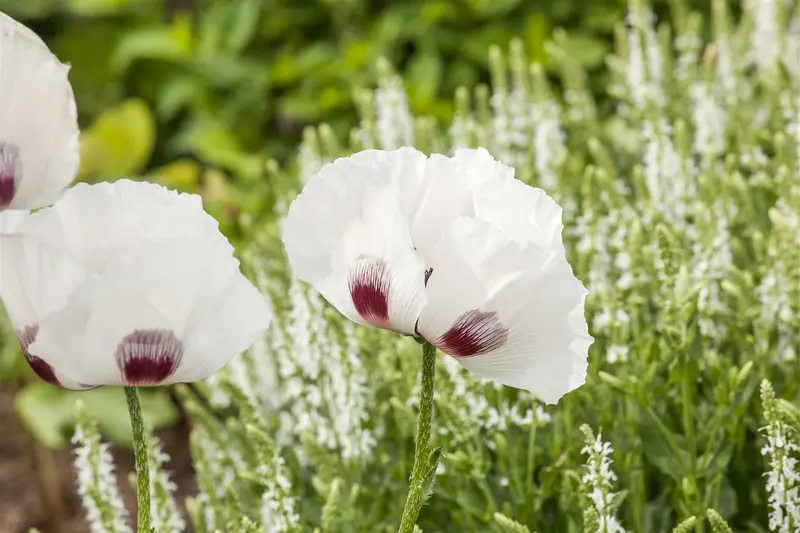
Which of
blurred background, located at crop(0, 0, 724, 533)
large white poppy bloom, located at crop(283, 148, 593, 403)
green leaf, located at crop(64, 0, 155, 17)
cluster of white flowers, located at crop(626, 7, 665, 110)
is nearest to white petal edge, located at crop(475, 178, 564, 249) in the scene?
large white poppy bloom, located at crop(283, 148, 593, 403)

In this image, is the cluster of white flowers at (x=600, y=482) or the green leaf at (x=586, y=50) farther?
the green leaf at (x=586, y=50)

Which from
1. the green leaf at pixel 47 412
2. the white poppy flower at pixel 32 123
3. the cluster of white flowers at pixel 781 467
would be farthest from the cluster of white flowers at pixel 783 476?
the green leaf at pixel 47 412

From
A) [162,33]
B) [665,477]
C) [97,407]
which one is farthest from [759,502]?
[162,33]

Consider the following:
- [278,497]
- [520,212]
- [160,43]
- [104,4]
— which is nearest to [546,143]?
[278,497]

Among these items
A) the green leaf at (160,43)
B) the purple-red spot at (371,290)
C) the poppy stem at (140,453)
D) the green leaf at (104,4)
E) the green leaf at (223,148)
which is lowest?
the poppy stem at (140,453)

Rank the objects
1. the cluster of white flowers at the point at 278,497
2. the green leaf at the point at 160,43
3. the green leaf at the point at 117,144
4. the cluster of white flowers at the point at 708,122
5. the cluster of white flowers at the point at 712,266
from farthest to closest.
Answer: the green leaf at the point at 160,43, the green leaf at the point at 117,144, the cluster of white flowers at the point at 708,122, the cluster of white flowers at the point at 712,266, the cluster of white flowers at the point at 278,497

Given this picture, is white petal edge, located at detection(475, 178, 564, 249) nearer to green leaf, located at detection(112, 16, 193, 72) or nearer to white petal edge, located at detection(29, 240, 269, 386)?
white petal edge, located at detection(29, 240, 269, 386)

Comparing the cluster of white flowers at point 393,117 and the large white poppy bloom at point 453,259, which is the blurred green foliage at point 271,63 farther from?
the large white poppy bloom at point 453,259

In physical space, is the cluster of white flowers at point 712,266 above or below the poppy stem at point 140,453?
above
